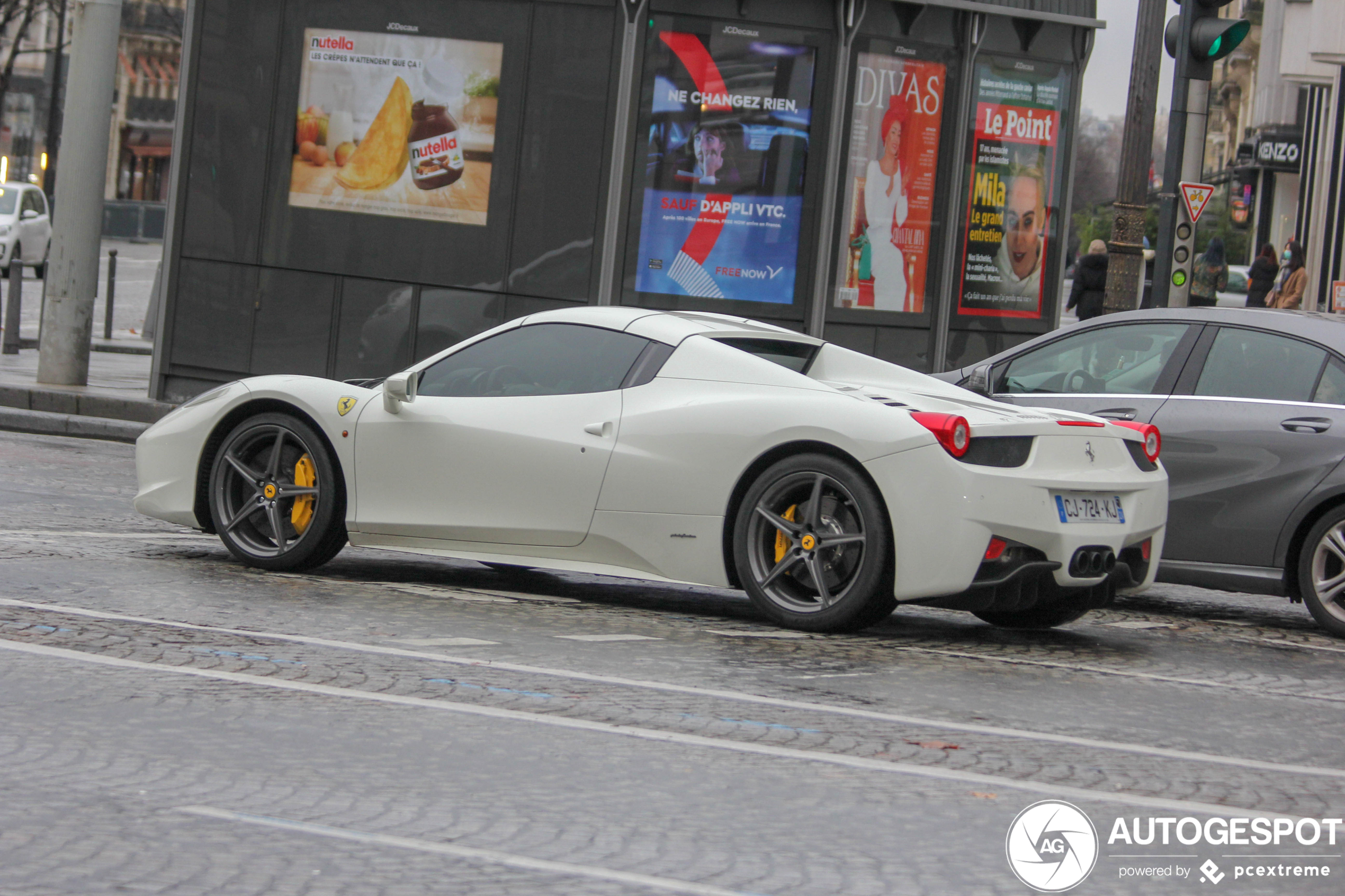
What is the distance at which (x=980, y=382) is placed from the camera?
28.5ft

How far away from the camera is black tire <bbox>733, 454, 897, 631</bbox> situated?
21.3ft

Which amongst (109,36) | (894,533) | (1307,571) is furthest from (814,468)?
Answer: (109,36)

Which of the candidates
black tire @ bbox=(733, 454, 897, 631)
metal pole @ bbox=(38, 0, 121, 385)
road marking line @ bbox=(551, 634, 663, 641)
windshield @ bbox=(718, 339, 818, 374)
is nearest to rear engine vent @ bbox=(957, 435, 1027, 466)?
black tire @ bbox=(733, 454, 897, 631)

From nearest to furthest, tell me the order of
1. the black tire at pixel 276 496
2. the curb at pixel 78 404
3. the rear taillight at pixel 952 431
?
1. the rear taillight at pixel 952 431
2. the black tire at pixel 276 496
3. the curb at pixel 78 404

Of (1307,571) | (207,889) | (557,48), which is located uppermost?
(557,48)

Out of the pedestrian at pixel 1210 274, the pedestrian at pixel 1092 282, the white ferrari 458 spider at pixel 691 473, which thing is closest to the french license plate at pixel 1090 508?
the white ferrari 458 spider at pixel 691 473

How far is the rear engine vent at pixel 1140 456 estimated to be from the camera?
702 centimetres

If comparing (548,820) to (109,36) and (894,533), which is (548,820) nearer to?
(894,533)

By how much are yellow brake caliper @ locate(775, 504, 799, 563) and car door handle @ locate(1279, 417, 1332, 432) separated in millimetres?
2576

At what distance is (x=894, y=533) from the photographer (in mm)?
6438

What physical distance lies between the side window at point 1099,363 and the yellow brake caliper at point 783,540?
257cm

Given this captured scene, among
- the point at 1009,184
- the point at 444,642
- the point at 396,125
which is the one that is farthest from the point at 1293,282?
the point at 444,642

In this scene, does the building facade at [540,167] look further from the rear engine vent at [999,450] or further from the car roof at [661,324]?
the rear engine vent at [999,450]

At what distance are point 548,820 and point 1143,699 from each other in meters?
2.70
